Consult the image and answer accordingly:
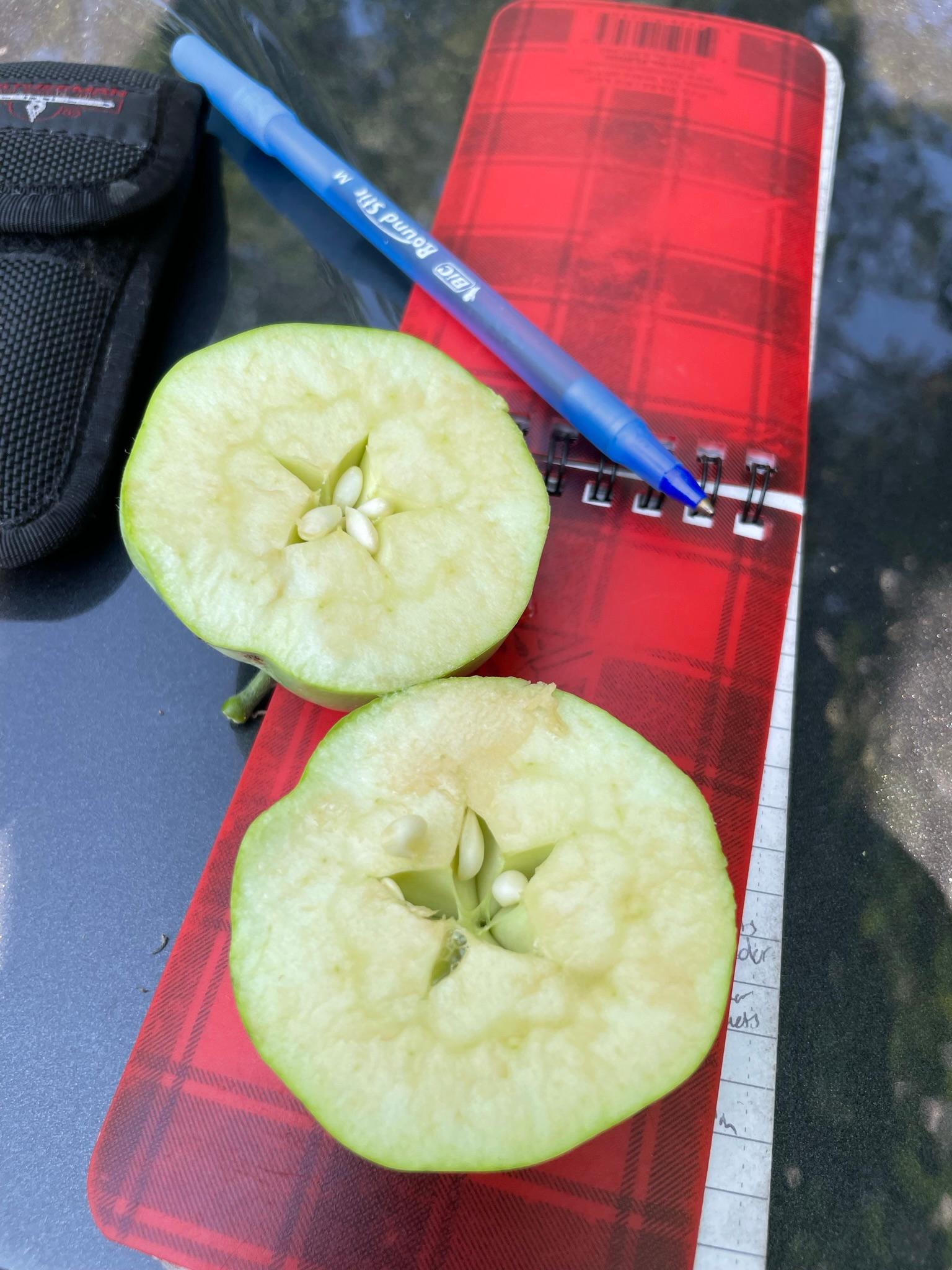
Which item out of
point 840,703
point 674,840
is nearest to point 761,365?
point 840,703

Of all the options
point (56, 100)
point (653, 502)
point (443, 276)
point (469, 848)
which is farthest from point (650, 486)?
point (56, 100)

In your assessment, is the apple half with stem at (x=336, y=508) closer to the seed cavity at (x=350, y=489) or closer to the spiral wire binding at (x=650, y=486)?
the seed cavity at (x=350, y=489)

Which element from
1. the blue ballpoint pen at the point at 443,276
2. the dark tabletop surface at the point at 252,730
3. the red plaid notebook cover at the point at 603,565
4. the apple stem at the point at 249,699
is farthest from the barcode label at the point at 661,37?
the apple stem at the point at 249,699

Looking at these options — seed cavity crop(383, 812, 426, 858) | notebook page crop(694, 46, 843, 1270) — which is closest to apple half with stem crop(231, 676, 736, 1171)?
seed cavity crop(383, 812, 426, 858)

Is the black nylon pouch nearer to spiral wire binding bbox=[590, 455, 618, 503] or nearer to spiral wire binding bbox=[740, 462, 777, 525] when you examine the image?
spiral wire binding bbox=[590, 455, 618, 503]

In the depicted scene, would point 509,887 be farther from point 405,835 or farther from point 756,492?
point 756,492

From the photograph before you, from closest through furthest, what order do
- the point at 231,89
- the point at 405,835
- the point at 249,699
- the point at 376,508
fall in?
the point at 405,835, the point at 376,508, the point at 249,699, the point at 231,89
